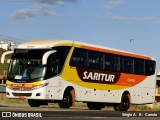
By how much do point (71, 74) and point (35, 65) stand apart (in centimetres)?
200

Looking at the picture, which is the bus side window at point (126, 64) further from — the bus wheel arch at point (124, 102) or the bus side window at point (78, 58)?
the bus side window at point (78, 58)

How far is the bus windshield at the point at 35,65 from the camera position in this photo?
2470 centimetres

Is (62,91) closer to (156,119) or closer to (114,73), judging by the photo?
(114,73)

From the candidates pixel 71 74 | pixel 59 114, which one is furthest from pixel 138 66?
pixel 59 114

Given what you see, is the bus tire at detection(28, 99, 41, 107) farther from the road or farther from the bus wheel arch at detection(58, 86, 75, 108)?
the road

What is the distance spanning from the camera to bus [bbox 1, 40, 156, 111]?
81.5ft

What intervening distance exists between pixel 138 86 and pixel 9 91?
9.19 m

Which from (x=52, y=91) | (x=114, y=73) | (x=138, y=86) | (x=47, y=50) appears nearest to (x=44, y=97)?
(x=52, y=91)

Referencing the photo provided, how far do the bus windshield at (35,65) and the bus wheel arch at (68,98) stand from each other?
4.17 feet

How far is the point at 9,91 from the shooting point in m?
25.6

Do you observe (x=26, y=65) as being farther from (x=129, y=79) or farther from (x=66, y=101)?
(x=129, y=79)
